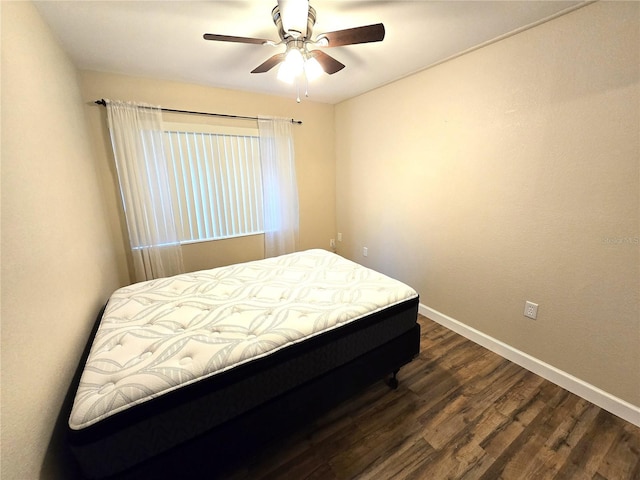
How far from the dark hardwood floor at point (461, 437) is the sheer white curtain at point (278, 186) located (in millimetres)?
1979

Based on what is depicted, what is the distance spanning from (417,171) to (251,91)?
196cm

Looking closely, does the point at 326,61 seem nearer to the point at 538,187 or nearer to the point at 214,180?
the point at 538,187

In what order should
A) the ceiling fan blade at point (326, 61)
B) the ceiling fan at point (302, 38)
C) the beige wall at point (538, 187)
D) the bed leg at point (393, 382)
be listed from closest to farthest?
the ceiling fan at point (302, 38) < the beige wall at point (538, 187) < the ceiling fan blade at point (326, 61) < the bed leg at point (393, 382)

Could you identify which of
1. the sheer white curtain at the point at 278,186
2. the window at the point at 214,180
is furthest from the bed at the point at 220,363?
the sheer white curtain at the point at 278,186

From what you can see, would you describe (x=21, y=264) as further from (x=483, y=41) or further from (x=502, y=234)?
(x=483, y=41)

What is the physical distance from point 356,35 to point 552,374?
247cm

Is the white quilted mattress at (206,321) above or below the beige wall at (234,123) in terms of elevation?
below

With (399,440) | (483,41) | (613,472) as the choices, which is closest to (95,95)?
(483,41)

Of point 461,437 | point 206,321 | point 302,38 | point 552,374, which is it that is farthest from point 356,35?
point 552,374

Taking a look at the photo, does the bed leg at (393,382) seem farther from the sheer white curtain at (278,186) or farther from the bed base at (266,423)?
the sheer white curtain at (278,186)

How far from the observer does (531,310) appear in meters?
1.80

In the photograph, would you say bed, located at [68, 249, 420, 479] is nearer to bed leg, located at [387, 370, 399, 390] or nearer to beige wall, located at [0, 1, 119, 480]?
bed leg, located at [387, 370, 399, 390]

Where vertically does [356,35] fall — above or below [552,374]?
above

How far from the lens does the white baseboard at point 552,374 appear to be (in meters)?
1.47
